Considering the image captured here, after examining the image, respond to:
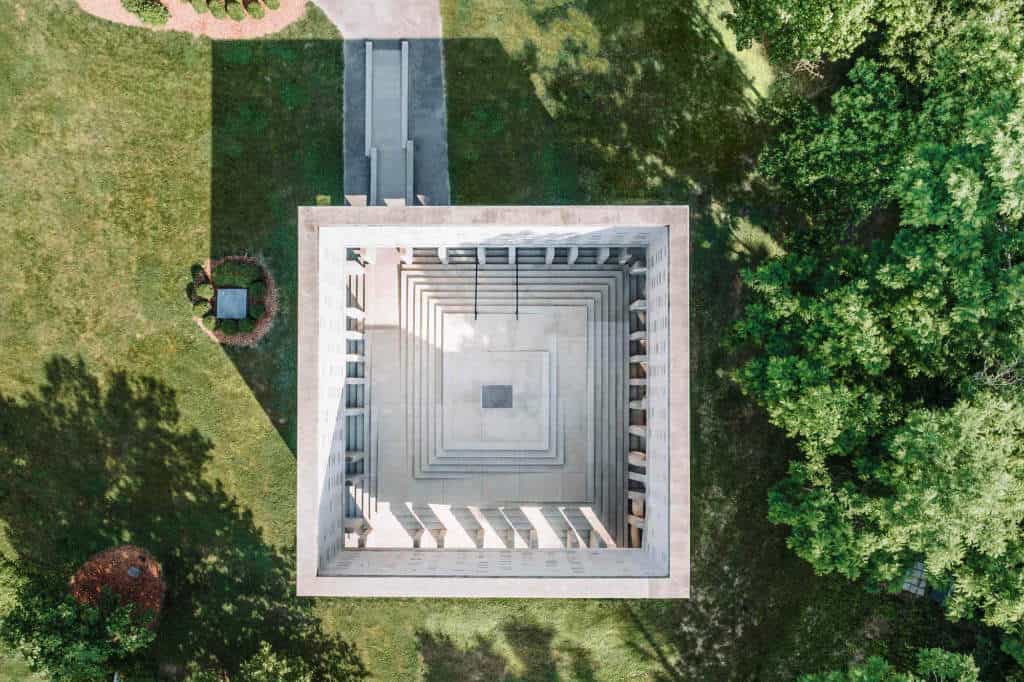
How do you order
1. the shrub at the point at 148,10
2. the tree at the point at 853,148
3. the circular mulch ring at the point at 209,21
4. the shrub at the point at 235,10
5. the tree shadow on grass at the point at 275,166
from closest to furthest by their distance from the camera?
the tree at the point at 853,148 → the shrub at the point at 148,10 → the shrub at the point at 235,10 → the tree shadow on grass at the point at 275,166 → the circular mulch ring at the point at 209,21

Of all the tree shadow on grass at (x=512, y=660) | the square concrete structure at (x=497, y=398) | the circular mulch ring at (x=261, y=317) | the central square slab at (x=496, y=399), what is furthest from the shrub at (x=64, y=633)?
the central square slab at (x=496, y=399)

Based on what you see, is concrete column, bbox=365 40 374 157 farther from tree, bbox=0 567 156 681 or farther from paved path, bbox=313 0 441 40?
tree, bbox=0 567 156 681

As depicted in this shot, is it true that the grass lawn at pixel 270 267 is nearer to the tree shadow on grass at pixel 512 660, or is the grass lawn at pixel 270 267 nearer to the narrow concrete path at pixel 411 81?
the tree shadow on grass at pixel 512 660

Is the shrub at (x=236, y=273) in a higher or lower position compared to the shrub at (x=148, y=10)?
lower

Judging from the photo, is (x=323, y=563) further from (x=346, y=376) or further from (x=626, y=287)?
(x=626, y=287)

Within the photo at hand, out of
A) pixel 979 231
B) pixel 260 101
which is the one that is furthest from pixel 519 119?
pixel 979 231

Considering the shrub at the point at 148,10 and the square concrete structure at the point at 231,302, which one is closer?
the shrub at the point at 148,10
